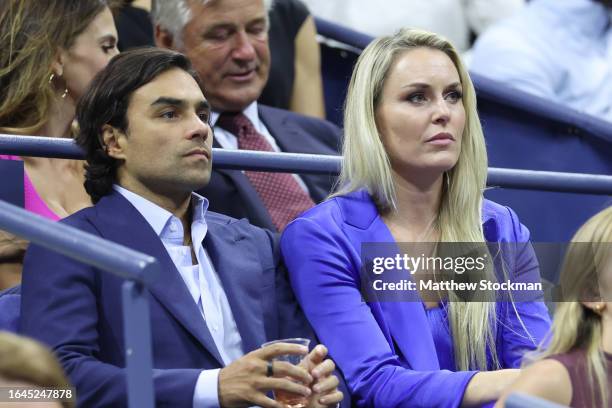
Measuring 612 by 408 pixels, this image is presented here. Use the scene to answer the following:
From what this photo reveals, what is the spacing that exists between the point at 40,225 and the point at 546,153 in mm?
3290

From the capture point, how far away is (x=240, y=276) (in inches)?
139

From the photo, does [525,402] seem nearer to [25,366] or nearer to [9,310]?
[25,366]

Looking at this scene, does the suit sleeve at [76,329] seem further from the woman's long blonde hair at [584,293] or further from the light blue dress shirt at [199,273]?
the woman's long blonde hair at [584,293]

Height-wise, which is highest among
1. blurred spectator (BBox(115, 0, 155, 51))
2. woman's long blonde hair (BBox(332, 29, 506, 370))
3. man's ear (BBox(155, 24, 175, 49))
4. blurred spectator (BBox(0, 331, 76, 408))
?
blurred spectator (BBox(115, 0, 155, 51))

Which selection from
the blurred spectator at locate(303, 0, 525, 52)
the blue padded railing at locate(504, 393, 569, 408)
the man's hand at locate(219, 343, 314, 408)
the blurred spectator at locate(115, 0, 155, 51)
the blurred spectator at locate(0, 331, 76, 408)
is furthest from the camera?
the blurred spectator at locate(303, 0, 525, 52)

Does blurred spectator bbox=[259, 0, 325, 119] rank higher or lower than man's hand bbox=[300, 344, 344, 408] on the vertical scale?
higher

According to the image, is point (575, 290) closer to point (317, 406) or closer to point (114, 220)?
point (317, 406)

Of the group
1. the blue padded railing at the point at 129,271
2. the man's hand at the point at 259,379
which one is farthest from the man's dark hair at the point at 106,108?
the blue padded railing at the point at 129,271

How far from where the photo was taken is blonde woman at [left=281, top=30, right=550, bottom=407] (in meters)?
3.46

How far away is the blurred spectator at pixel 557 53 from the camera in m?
5.84

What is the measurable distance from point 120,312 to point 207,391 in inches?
11.5

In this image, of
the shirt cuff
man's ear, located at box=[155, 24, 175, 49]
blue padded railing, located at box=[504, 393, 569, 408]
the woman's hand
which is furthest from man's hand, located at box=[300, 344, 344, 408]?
man's ear, located at box=[155, 24, 175, 49]

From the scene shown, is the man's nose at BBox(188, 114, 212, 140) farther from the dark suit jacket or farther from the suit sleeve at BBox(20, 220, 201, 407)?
the dark suit jacket

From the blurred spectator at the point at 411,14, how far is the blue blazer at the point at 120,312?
8.89 feet
